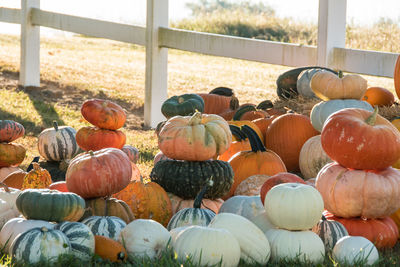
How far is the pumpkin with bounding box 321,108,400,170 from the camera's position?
3.33 metres

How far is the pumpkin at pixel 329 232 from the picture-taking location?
10.5 feet

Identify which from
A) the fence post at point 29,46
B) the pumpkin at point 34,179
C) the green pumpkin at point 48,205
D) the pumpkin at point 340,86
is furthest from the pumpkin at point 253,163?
the fence post at point 29,46

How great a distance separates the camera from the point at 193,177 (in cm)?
367

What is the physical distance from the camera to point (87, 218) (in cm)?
319

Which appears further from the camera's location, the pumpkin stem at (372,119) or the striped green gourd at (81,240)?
the pumpkin stem at (372,119)

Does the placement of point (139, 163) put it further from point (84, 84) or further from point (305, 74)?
point (84, 84)

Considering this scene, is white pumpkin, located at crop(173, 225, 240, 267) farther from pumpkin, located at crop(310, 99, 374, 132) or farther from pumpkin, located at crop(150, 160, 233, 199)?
pumpkin, located at crop(310, 99, 374, 132)

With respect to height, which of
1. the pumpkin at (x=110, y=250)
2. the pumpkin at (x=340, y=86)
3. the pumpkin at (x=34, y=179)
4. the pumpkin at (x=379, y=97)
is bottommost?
the pumpkin at (x=110, y=250)

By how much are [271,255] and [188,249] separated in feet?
1.55

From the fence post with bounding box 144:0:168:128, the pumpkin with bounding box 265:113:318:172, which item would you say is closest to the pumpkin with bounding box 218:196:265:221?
the pumpkin with bounding box 265:113:318:172


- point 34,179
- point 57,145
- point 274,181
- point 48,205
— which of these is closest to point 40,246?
point 48,205

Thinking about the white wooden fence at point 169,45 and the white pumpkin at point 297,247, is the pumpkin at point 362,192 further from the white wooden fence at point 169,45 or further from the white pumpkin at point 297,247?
the white wooden fence at point 169,45

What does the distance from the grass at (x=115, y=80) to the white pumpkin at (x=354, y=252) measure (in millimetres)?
2379

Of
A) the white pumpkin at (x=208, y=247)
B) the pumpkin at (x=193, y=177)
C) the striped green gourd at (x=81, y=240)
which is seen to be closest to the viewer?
the white pumpkin at (x=208, y=247)
